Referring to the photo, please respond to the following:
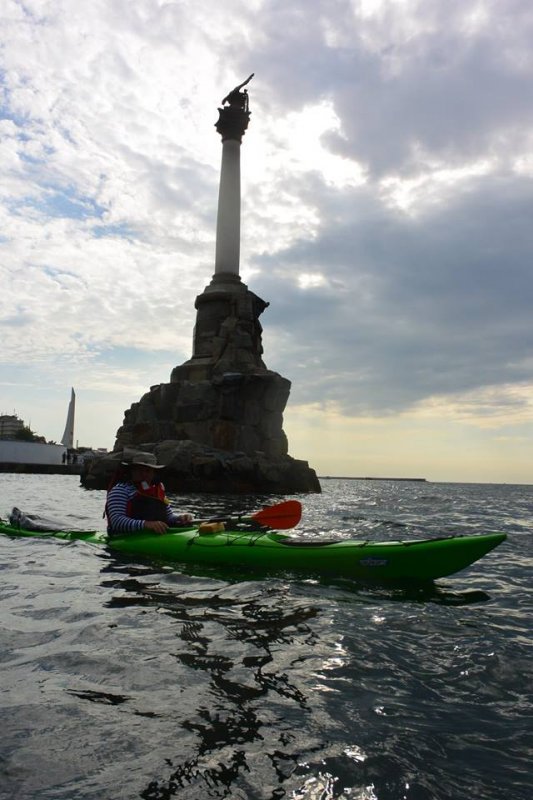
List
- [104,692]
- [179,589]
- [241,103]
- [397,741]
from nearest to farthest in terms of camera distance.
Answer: [397,741] → [104,692] → [179,589] → [241,103]

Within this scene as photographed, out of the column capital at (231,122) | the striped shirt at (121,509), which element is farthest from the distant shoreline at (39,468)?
the striped shirt at (121,509)

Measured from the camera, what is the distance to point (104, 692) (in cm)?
347

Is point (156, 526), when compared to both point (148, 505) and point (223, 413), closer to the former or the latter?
point (148, 505)

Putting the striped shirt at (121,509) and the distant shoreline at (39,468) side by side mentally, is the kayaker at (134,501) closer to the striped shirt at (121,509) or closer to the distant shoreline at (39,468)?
the striped shirt at (121,509)

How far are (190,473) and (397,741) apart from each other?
28.9 meters

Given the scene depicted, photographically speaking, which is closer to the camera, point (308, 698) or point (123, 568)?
point (308, 698)

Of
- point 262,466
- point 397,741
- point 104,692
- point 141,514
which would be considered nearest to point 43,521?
point 141,514

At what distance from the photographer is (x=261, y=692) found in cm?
354

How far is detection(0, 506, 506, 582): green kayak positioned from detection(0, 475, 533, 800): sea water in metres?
0.31

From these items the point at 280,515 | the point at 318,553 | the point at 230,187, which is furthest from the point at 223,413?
the point at 318,553

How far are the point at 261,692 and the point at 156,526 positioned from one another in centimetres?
503

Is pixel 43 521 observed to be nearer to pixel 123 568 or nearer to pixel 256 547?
pixel 123 568

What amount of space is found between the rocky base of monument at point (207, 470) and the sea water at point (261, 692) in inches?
972

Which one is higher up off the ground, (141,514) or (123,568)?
(141,514)
